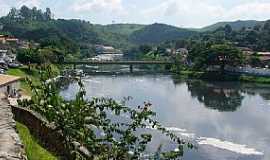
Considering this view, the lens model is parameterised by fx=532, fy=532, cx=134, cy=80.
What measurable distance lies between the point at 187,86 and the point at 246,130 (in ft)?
81.7

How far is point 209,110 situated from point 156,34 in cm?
15358

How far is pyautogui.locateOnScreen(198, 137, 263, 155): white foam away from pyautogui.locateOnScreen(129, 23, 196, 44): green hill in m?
153

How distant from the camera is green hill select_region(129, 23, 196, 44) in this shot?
181 metres

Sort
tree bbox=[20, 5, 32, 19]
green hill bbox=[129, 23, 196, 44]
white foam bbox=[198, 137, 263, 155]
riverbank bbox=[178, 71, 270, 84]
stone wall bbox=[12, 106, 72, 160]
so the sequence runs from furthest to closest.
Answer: green hill bbox=[129, 23, 196, 44]
tree bbox=[20, 5, 32, 19]
riverbank bbox=[178, 71, 270, 84]
white foam bbox=[198, 137, 263, 155]
stone wall bbox=[12, 106, 72, 160]

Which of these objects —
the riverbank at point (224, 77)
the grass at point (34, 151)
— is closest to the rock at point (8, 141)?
the grass at point (34, 151)

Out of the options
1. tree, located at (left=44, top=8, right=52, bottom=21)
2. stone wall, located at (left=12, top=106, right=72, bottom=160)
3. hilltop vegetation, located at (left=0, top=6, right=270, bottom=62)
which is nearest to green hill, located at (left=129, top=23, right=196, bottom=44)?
hilltop vegetation, located at (left=0, top=6, right=270, bottom=62)

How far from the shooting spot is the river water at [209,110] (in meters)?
23.9

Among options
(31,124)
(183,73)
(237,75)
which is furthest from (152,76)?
(31,124)

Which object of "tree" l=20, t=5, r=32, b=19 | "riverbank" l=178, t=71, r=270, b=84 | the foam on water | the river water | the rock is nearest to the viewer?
the rock

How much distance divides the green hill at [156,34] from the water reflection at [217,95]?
12497cm

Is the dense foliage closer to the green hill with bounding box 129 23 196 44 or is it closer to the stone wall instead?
the stone wall

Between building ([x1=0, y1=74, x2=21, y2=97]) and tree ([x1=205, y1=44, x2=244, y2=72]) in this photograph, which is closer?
building ([x1=0, y1=74, x2=21, y2=97])

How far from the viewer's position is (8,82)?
29.2m

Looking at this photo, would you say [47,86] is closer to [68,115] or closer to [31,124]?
[68,115]
